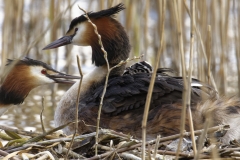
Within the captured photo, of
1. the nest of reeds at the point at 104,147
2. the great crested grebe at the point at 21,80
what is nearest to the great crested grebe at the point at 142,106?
the nest of reeds at the point at 104,147

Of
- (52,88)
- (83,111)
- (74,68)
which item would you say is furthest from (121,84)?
(74,68)

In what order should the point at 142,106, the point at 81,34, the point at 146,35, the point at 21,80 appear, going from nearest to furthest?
the point at 142,106 → the point at 21,80 → the point at 81,34 → the point at 146,35

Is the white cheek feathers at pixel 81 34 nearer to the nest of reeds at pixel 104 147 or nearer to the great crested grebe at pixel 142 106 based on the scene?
the great crested grebe at pixel 142 106

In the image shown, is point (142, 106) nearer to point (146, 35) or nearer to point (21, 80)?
point (21, 80)

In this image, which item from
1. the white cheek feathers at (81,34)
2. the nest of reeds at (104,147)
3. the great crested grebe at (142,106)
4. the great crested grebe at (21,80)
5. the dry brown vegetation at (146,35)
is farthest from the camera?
the dry brown vegetation at (146,35)

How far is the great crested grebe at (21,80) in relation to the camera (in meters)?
5.15

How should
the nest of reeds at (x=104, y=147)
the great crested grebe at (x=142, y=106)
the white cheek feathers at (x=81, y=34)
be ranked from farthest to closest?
the white cheek feathers at (x=81, y=34) < the great crested grebe at (x=142, y=106) < the nest of reeds at (x=104, y=147)

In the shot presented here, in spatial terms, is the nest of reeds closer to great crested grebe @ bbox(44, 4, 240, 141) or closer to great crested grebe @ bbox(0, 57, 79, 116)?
great crested grebe @ bbox(44, 4, 240, 141)

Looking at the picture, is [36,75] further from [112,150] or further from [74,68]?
[74,68]

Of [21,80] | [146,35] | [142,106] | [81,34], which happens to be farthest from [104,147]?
[146,35]

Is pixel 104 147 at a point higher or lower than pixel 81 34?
lower

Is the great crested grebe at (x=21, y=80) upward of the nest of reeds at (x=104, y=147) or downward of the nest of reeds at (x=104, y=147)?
upward

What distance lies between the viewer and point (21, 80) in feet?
17.1

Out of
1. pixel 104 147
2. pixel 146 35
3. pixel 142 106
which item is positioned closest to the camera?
pixel 104 147
